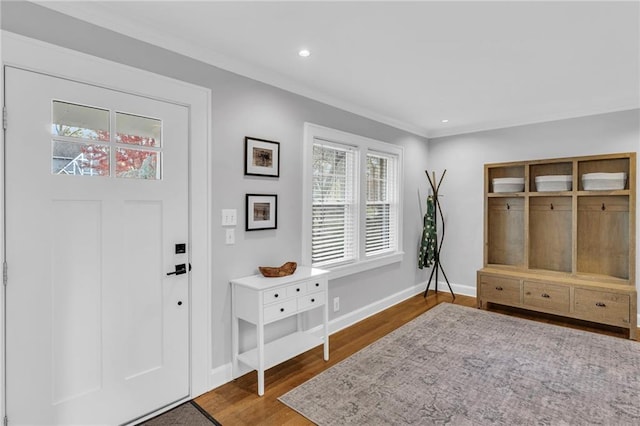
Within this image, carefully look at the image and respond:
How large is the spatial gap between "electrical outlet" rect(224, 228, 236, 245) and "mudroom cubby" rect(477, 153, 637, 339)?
3.29m

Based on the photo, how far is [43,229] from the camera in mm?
1821

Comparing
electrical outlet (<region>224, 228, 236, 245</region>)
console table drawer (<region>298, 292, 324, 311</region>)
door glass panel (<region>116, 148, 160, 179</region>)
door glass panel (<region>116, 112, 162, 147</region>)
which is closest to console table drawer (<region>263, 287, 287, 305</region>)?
console table drawer (<region>298, 292, 324, 311</region>)

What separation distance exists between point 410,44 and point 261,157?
1.43 meters

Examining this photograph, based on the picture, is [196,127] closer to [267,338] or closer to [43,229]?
[43,229]

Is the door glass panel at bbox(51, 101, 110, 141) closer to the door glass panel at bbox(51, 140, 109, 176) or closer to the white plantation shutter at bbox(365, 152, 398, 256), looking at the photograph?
the door glass panel at bbox(51, 140, 109, 176)

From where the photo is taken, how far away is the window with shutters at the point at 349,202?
136 inches

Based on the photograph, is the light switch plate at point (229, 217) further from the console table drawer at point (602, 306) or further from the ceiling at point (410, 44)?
the console table drawer at point (602, 306)

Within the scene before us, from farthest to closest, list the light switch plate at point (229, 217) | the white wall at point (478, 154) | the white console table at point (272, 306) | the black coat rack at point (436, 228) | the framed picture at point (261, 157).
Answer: the black coat rack at point (436, 228)
the white wall at point (478, 154)
the framed picture at point (261, 157)
the light switch plate at point (229, 217)
the white console table at point (272, 306)

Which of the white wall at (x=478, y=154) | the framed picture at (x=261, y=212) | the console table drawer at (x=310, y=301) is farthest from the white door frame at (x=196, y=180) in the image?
the white wall at (x=478, y=154)

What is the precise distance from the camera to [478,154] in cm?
484

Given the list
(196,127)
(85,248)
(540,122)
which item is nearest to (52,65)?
(196,127)

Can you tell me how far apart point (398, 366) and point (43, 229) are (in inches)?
105

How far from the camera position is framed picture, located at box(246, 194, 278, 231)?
279 cm

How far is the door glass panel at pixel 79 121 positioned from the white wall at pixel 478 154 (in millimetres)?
4467
